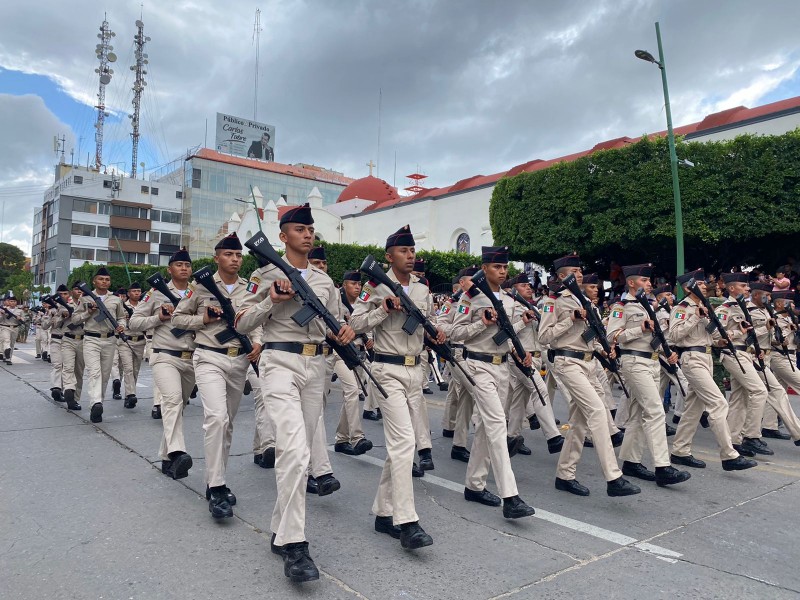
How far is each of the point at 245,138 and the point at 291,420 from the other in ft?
269

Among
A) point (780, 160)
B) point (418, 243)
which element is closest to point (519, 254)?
point (780, 160)

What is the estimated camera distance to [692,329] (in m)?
6.40

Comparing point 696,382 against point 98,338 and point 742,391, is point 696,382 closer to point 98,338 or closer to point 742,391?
point 742,391

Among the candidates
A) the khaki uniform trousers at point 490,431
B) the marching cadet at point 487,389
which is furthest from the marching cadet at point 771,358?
the khaki uniform trousers at point 490,431

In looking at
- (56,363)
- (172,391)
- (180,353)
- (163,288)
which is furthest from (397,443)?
(56,363)

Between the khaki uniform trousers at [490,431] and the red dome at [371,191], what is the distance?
164 feet

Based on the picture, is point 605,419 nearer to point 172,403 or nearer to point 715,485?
point 715,485

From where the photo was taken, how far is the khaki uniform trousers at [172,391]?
17.1 ft

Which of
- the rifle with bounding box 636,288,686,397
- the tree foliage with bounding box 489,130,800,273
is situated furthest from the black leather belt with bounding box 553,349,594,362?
the tree foliage with bounding box 489,130,800,273

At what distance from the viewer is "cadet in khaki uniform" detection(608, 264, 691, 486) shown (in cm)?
536

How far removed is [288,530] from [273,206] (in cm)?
5103

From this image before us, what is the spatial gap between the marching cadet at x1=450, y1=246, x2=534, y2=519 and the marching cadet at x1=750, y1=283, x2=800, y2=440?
4130 millimetres

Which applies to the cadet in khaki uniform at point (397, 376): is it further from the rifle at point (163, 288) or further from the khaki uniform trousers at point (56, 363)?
the khaki uniform trousers at point (56, 363)

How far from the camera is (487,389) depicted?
465cm
